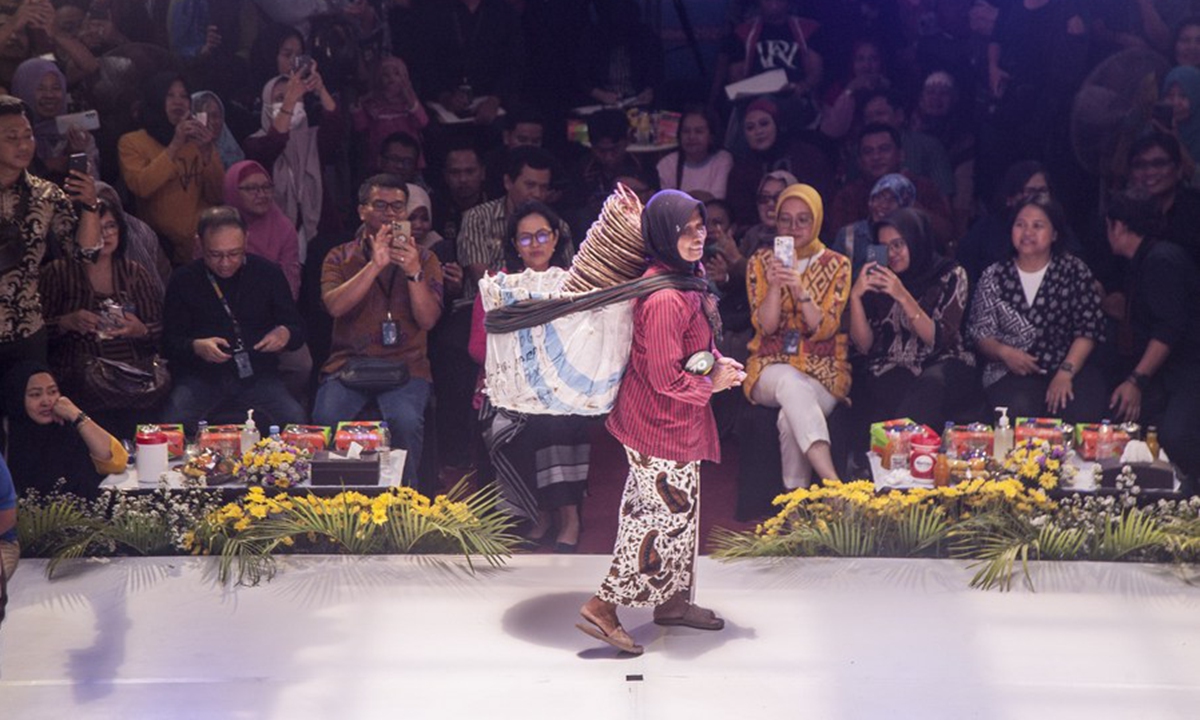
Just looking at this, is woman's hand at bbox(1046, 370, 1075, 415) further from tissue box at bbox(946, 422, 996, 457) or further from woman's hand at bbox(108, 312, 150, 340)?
woman's hand at bbox(108, 312, 150, 340)

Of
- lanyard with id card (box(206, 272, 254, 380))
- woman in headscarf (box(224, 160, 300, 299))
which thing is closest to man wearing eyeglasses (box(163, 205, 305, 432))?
lanyard with id card (box(206, 272, 254, 380))

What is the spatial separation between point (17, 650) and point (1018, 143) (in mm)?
4706

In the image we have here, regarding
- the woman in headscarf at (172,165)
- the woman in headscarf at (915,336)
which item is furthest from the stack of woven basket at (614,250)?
the woman in headscarf at (172,165)

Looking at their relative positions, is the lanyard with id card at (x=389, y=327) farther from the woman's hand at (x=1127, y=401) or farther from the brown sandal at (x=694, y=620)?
the woman's hand at (x=1127, y=401)

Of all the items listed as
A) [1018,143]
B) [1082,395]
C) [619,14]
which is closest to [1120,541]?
[1082,395]

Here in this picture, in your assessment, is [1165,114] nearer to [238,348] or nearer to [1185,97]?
[1185,97]

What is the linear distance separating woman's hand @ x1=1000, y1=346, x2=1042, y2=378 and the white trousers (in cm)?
72

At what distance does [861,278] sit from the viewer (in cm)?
675

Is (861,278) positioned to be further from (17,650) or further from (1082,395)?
(17,650)

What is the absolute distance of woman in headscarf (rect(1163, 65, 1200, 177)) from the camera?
24.0ft

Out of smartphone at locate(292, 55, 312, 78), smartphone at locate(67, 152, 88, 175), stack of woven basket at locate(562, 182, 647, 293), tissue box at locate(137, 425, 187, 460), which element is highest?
smartphone at locate(292, 55, 312, 78)

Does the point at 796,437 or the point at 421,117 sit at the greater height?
the point at 421,117

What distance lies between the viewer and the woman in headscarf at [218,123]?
7332 millimetres

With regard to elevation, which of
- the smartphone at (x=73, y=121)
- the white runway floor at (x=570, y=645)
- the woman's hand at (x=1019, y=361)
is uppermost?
the smartphone at (x=73, y=121)
